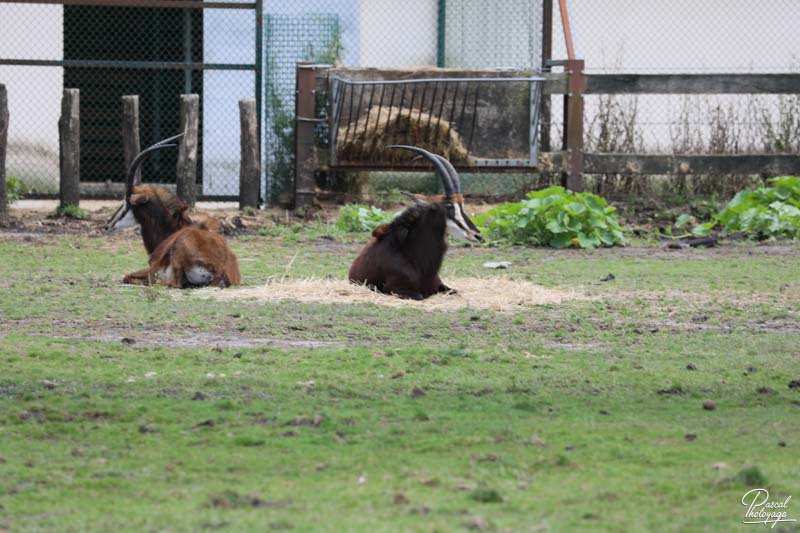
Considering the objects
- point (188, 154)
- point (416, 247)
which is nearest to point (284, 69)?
point (188, 154)

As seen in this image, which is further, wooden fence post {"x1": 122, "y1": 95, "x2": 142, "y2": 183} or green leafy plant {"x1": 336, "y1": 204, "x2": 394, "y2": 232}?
wooden fence post {"x1": 122, "y1": 95, "x2": 142, "y2": 183}

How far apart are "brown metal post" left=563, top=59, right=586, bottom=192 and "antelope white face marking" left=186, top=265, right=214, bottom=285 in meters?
7.05

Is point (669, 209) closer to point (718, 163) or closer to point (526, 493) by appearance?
point (718, 163)

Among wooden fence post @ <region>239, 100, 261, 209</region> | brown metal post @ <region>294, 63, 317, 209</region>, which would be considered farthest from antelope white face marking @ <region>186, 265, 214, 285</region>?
brown metal post @ <region>294, 63, 317, 209</region>

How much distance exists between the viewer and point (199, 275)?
10.0 metres

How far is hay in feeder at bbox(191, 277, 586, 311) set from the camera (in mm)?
9328

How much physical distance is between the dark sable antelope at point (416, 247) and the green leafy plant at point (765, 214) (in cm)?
538

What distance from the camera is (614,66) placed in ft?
59.5

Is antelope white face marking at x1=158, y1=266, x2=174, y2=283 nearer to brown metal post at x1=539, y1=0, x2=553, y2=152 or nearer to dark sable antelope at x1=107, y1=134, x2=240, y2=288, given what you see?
dark sable antelope at x1=107, y1=134, x2=240, y2=288

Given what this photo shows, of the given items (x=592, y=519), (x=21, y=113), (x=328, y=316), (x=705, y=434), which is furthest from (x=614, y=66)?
(x=592, y=519)

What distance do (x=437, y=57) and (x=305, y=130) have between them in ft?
9.03

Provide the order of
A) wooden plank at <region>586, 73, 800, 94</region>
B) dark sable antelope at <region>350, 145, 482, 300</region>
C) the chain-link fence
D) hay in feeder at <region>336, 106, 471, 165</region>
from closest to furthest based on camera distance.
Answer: dark sable antelope at <region>350, 145, 482, 300</region>, hay in feeder at <region>336, 106, 471, 165</region>, wooden plank at <region>586, 73, 800, 94</region>, the chain-link fence

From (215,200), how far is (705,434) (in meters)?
12.3

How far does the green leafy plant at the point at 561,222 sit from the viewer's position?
44.9ft
